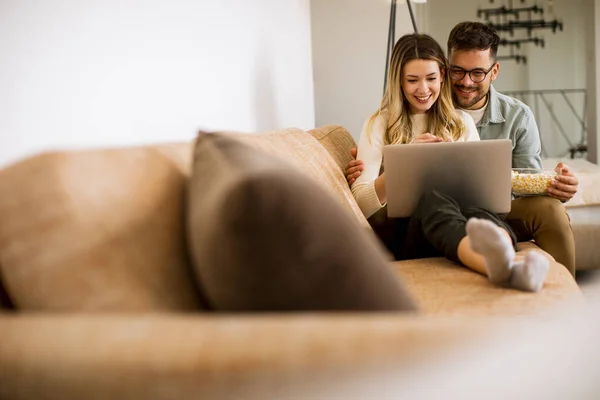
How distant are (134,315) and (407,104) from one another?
2.11 m

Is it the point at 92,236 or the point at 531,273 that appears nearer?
the point at 92,236

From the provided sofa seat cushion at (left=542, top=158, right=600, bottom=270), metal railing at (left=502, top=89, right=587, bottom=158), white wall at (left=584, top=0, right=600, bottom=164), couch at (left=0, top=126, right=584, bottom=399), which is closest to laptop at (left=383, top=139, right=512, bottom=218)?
couch at (left=0, top=126, right=584, bottom=399)

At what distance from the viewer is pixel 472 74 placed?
2697 mm

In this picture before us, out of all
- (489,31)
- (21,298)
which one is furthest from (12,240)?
(489,31)

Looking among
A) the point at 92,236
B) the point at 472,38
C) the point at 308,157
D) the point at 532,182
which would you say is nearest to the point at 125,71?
the point at 308,157

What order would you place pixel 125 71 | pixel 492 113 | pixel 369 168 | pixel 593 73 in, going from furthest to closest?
pixel 593 73, pixel 492 113, pixel 369 168, pixel 125 71

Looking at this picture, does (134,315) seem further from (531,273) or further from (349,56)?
(349,56)

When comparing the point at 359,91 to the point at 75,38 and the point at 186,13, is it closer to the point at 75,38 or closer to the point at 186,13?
the point at 186,13

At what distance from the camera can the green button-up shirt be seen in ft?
9.01

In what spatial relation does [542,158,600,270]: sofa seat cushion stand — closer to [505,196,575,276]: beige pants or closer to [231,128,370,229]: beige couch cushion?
[505,196,575,276]: beige pants

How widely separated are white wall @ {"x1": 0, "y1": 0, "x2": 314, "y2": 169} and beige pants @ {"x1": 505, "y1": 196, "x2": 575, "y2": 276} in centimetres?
100

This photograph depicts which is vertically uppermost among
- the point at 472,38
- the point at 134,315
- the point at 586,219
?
the point at 472,38

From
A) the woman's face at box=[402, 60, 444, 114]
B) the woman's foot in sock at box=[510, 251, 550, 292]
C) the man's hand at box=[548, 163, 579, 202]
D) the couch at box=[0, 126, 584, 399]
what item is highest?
the woman's face at box=[402, 60, 444, 114]

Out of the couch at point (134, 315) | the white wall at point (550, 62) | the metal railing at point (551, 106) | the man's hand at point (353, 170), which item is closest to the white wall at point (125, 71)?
the couch at point (134, 315)
